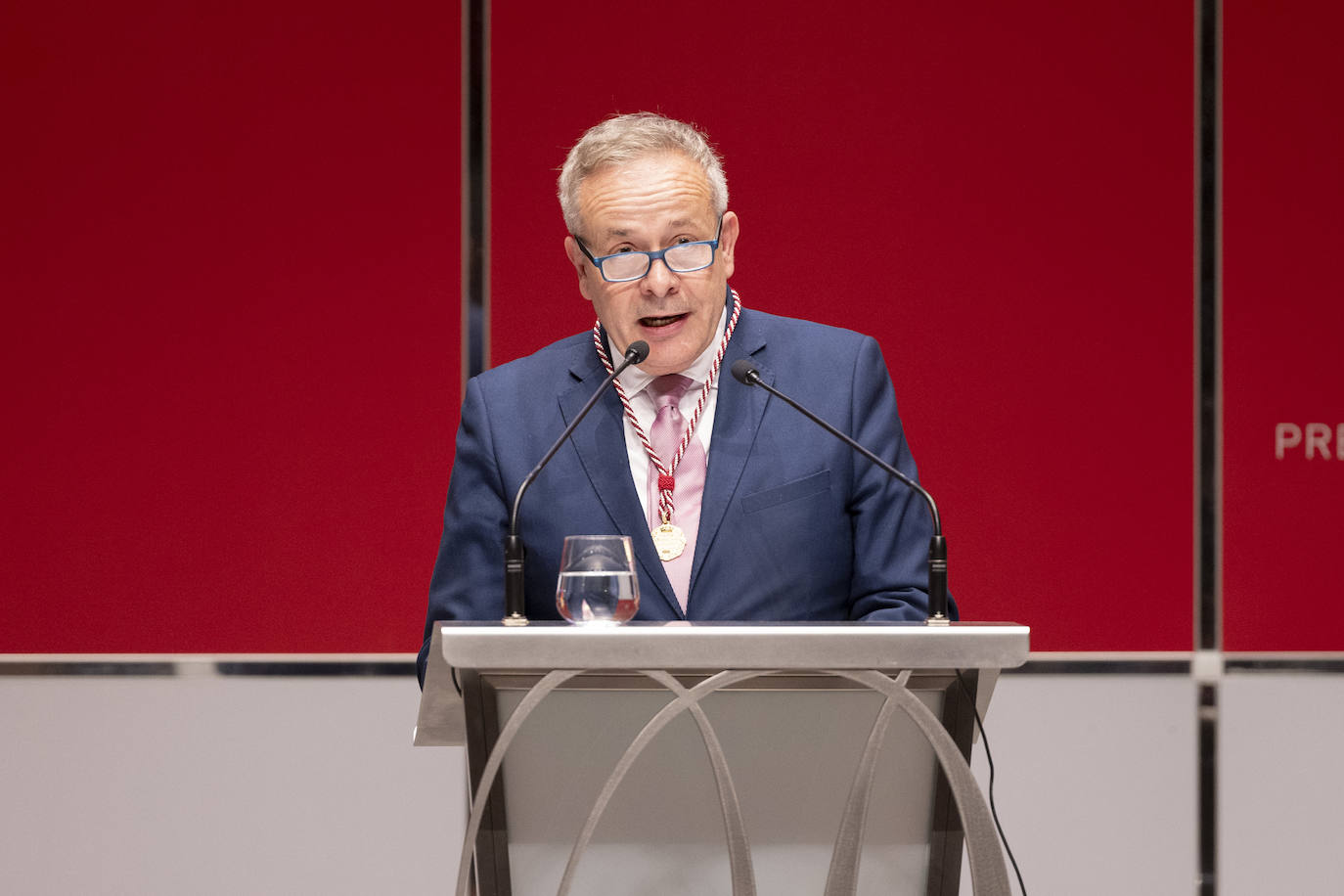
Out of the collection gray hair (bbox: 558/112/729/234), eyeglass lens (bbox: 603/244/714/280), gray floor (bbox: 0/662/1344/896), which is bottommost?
gray floor (bbox: 0/662/1344/896)

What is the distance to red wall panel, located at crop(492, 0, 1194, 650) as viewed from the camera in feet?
9.48

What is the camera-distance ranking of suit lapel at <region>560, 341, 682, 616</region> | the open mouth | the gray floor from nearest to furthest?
suit lapel at <region>560, 341, 682, 616</region> < the open mouth < the gray floor

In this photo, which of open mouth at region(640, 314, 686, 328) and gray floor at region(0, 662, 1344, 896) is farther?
gray floor at region(0, 662, 1344, 896)

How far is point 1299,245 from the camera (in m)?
2.90

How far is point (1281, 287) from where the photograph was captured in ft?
9.50

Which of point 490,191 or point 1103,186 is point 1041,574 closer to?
point 1103,186

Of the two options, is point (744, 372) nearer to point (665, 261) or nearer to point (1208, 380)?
point (665, 261)

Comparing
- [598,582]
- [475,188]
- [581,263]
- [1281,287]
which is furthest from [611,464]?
[1281,287]

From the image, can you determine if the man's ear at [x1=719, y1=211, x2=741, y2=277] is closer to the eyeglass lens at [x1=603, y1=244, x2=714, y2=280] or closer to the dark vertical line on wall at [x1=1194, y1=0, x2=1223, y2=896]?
the eyeglass lens at [x1=603, y1=244, x2=714, y2=280]

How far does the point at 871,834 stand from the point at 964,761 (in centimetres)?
12

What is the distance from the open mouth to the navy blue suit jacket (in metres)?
0.12

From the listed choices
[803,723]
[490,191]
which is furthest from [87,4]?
[803,723]

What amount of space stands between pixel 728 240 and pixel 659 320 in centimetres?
22

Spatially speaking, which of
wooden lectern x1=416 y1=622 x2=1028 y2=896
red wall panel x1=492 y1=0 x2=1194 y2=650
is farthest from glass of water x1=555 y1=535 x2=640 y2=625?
red wall panel x1=492 y1=0 x2=1194 y2=650
